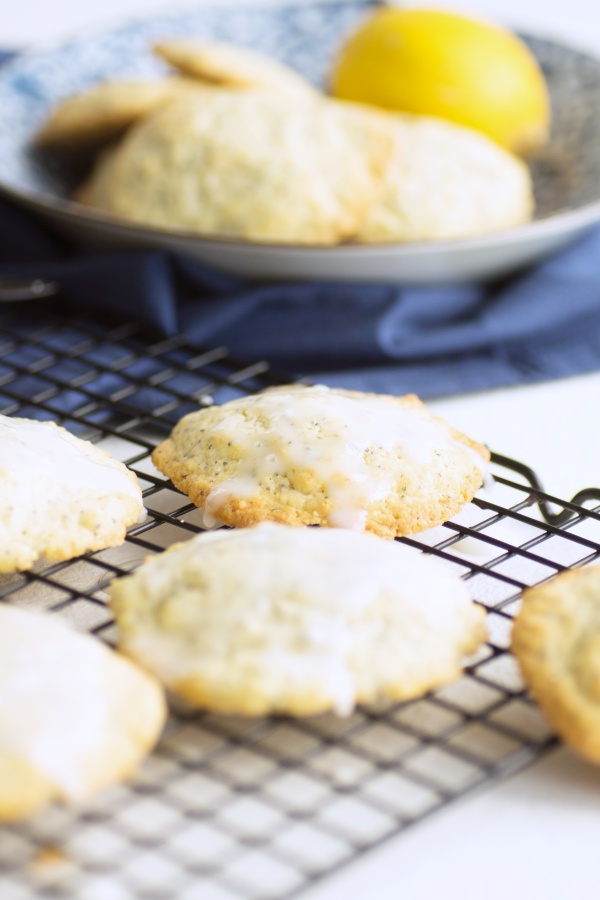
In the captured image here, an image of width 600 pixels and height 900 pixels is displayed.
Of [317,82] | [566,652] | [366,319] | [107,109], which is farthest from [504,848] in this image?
[317,82]

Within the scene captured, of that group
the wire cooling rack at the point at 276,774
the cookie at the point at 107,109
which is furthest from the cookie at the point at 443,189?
the wire cooling rack at the point at 276,774

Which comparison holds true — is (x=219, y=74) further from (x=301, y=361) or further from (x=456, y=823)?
(x=456, y=823)

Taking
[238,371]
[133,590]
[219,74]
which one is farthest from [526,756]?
[219,74]

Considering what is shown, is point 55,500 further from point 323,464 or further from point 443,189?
point 443,189

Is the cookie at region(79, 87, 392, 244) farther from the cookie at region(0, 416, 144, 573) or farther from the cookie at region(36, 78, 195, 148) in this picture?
the cookie at region(0, 416, 144, 573)

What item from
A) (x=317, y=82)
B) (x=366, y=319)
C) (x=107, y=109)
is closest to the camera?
(x=366, y=319)

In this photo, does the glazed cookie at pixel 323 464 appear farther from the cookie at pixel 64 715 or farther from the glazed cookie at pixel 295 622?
the cookie at pixel 64 715
